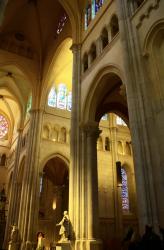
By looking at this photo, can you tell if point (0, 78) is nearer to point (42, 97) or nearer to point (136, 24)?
point (42, 97)

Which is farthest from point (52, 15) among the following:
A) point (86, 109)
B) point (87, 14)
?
point (86, 109)

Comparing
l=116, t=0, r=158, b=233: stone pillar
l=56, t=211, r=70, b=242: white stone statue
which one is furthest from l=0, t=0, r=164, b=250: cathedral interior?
l=56, t=211, r=70, b=242: white stone statue

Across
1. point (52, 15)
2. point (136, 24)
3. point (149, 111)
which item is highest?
point (52, 15)

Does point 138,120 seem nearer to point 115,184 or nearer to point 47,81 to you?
point 47,81

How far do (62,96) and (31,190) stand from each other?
1012 centimetres

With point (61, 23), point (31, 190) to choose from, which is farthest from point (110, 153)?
point (61, 23)

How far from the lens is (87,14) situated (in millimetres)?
15367

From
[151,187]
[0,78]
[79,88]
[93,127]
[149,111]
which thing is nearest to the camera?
[151,187]

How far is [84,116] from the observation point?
499 inches

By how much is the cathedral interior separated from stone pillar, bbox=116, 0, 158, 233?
1.1 inches

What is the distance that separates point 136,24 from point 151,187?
6072 millimetres

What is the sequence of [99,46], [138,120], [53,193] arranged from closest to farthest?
[138,120] < [99,46] < [53,193]

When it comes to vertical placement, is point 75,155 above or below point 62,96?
below

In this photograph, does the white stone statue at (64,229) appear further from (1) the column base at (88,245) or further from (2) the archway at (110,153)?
(2) the archway at (110,153)
